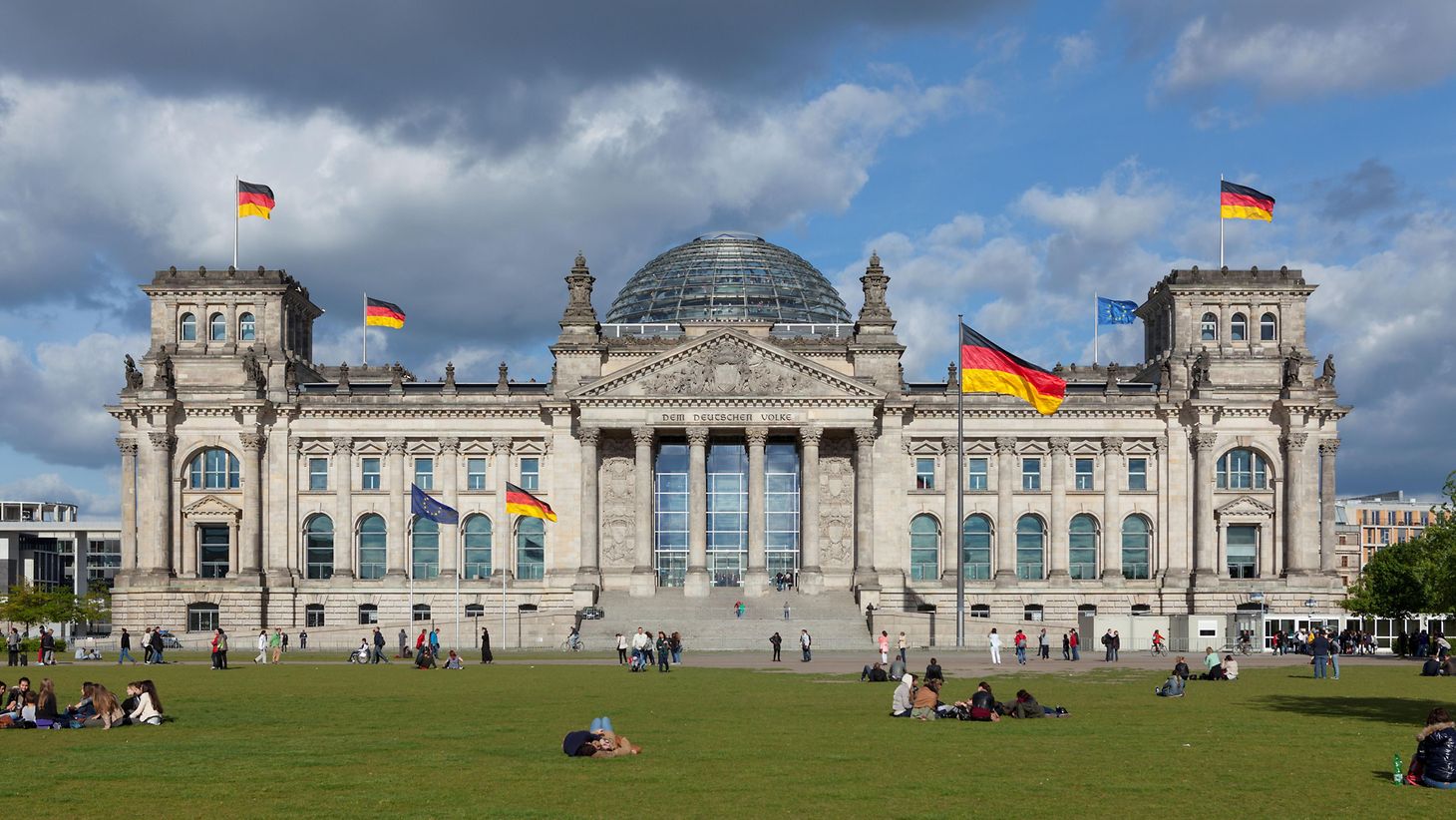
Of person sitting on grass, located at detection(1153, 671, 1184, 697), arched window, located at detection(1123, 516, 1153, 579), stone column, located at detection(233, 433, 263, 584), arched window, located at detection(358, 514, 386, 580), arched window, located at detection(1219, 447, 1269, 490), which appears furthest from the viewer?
arched window, located at detection(358, 514, 386, 580)

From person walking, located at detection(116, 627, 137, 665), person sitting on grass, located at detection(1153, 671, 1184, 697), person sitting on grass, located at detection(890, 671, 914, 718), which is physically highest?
person sitting on grass, located at detection(890, 671, 914, 718)

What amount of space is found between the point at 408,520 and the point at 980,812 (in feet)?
295

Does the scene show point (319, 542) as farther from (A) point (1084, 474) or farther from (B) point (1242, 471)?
(B) point (1242, 471)

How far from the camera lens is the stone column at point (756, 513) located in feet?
339

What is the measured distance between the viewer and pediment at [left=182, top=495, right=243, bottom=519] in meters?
110

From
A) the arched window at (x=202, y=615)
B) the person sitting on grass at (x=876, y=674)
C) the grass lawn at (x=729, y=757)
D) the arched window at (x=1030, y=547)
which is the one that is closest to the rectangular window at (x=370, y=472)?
the arched window at (x=202, y=615)

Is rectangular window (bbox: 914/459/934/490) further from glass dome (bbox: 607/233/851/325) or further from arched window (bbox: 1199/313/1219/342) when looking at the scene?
arched window (bbox: 1199/313/1219/342)

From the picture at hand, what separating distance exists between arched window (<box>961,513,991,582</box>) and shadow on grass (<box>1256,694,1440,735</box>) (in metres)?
61.6

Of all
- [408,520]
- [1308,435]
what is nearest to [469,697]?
[408,520]

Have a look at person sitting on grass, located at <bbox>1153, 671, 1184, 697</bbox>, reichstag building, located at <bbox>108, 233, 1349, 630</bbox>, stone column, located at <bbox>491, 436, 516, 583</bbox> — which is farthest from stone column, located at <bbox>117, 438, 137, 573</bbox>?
person sitting on grass, located at <bbox>1153, 671, 1184, 697</bbox>

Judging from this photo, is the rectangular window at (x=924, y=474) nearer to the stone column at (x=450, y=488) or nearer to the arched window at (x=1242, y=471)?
the arched window at (x=1242, y=471)

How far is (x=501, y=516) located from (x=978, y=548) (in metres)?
32.2

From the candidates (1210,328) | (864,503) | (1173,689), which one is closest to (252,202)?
(864,503)

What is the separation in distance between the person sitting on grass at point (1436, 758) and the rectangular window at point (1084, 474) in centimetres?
8429
